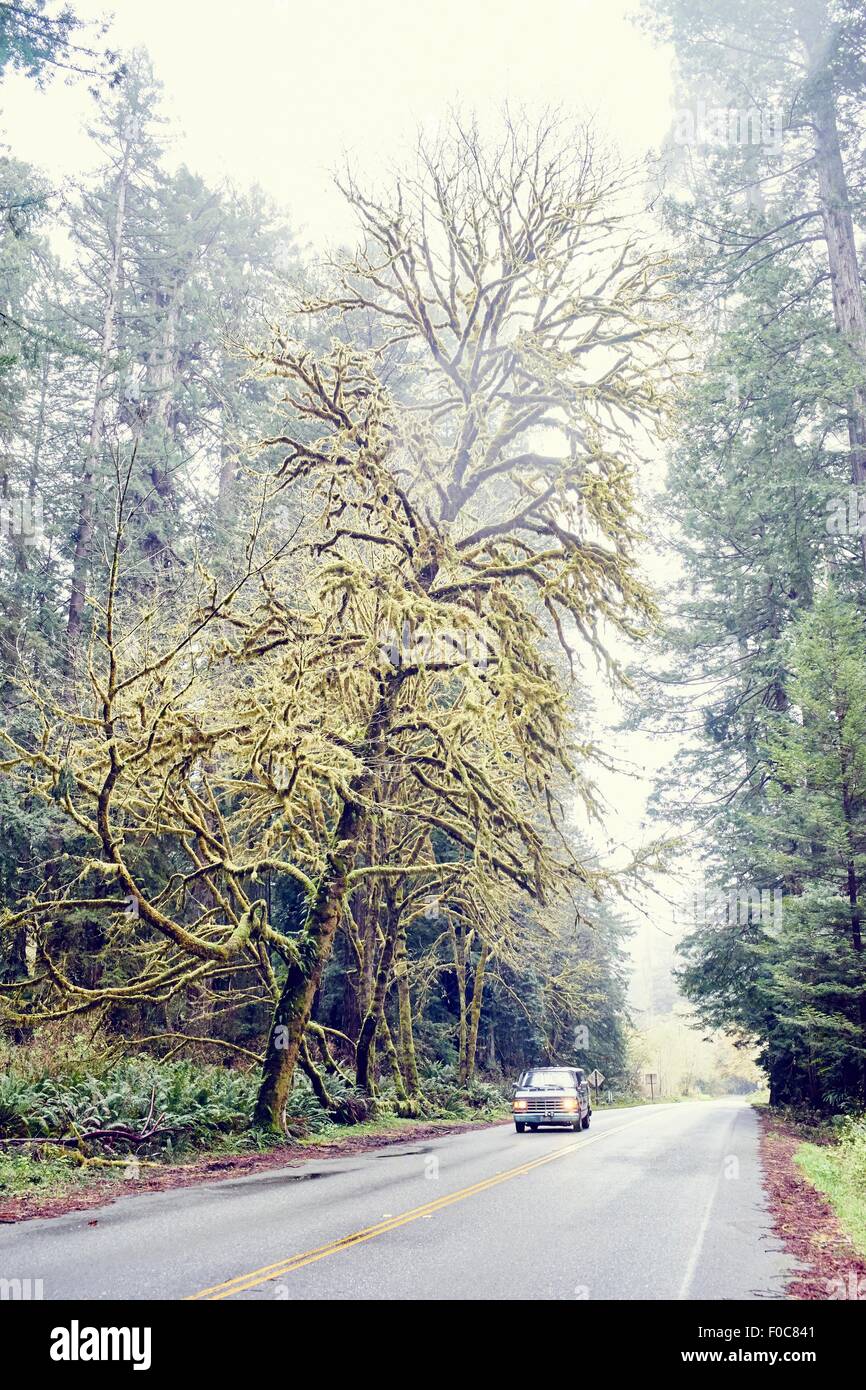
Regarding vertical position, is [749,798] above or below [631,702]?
below

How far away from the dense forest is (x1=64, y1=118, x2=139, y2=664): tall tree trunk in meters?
0.23

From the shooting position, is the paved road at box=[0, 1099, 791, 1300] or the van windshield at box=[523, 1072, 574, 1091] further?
the van windshield at box=[523, 1072, 574, 1091]

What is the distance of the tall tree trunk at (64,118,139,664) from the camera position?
1095 inches

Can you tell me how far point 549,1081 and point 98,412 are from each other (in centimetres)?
2415

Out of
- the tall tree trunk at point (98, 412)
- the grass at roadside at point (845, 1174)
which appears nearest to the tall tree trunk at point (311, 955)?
the grass at roadside at point (845, 1174)

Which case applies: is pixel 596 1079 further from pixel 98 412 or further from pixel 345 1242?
pixel 345 1242

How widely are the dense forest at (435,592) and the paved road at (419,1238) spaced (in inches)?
150

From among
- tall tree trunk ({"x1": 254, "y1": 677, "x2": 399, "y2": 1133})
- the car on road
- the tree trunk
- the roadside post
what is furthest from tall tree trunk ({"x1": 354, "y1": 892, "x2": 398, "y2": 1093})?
→ the roadside post

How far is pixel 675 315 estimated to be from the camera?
22.4 meters

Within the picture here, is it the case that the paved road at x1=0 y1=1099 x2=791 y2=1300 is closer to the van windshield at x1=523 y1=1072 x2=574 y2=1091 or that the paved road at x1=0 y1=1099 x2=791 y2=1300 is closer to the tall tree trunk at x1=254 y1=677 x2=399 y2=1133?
the tall tree trunk at x1=254 y1=677 x2=399 y2=1133

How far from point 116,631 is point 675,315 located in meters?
15.5

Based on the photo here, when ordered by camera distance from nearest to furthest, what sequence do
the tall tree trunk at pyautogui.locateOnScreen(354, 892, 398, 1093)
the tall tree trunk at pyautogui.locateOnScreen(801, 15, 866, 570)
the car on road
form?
the tall tree trunk at pyautogui.locateOnScreen(801, 15, 866, 570) → the tall tree trunk at pyautogui.locateOnScreen(354, 892, 398, 1093) → the car on road
